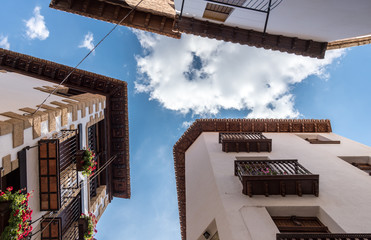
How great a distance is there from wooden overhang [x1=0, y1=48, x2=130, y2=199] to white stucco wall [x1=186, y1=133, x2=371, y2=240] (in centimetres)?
496

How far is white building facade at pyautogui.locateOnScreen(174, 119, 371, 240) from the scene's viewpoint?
604 centimetres

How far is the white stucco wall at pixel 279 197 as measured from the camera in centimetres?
Answer: 597

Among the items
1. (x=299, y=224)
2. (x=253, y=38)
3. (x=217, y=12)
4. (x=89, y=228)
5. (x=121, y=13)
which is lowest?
(x=89, y=228)

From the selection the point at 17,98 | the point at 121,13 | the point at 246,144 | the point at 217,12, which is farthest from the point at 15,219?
the point at 121,13

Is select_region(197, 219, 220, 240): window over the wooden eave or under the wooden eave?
under

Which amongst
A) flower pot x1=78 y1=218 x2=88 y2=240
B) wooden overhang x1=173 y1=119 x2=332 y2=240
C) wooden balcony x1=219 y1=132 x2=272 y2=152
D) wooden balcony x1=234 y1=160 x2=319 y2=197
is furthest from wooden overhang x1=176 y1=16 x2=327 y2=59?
flower pot x1=78 y1=218 x2=88 y2=240

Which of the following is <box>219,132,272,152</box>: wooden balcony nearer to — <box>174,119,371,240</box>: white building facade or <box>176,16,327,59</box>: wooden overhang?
<box>174,119,371,240</box>: white building facade

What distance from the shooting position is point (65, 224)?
8547 mm

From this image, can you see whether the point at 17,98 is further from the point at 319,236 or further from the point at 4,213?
the point at 319,236

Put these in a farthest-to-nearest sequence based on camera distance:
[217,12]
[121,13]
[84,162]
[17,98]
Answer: [121,13] → [217,12] → [84,162] → [17,98]

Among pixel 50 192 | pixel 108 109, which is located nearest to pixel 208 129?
pixel 108 109

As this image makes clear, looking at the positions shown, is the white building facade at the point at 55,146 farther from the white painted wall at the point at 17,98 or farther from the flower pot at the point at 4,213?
the flower pot at the point at 4,213

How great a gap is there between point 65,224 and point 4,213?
14.2 feet

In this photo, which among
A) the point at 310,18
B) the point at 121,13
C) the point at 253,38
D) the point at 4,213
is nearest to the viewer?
the point at 4,213
